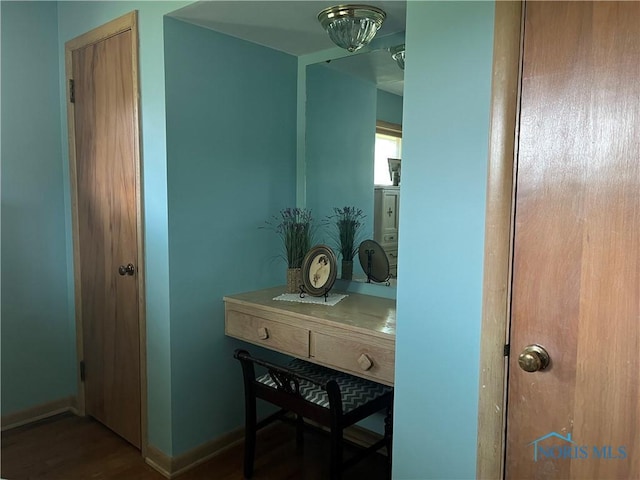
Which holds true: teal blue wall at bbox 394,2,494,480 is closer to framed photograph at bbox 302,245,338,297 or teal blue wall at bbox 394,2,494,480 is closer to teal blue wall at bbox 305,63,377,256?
framed photograph at bbox 302,245,338,297

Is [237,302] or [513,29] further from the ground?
[513,29]

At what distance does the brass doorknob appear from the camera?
1216 millimetres

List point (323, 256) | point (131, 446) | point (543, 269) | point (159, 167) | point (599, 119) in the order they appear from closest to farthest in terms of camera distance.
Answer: point (599, 119) < point (543, 269) < point (159, 167) < point (323, 256) < point (131, 446)

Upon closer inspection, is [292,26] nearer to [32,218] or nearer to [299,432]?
[32,218]

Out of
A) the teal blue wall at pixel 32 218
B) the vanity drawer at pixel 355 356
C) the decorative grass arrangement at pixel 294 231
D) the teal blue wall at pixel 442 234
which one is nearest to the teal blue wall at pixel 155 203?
the teal blue wall at pixel 32 218

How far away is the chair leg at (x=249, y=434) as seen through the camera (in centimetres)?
210

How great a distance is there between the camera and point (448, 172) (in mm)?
1339

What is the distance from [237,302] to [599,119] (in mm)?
1638

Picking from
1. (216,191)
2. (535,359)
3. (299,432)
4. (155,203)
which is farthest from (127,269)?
(535,359)

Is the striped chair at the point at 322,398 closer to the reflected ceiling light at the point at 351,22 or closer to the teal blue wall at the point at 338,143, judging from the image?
the teal blue wall at the point at 338,143

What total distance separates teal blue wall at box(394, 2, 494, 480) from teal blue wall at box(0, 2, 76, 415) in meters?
2.09

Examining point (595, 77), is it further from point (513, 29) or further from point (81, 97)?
point (81, 97)

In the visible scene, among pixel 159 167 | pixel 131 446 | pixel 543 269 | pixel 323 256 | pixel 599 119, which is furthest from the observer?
pixel 131 446

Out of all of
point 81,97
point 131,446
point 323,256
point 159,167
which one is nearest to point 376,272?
point 323,256
